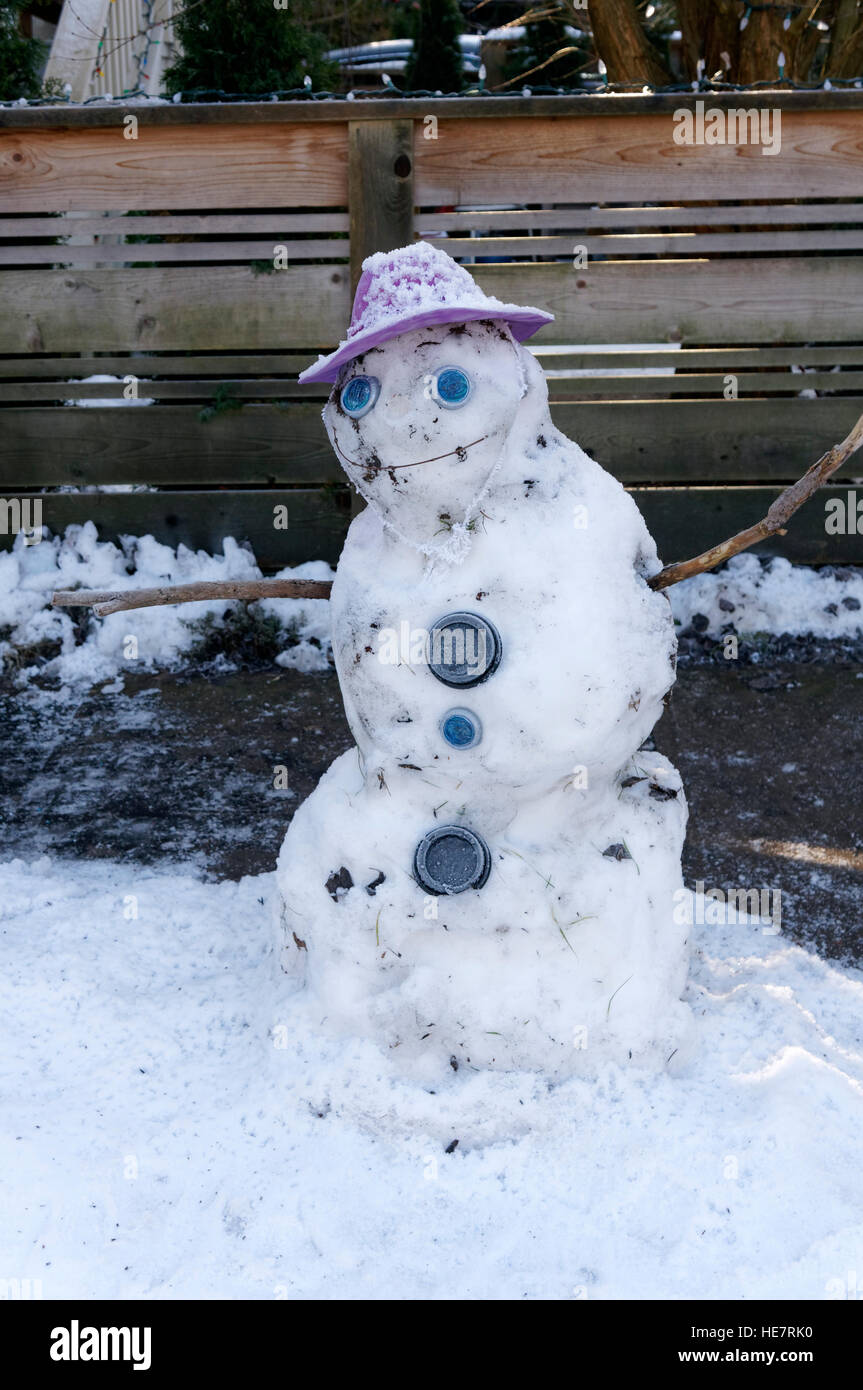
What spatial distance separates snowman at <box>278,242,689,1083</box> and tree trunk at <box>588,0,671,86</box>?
438 centimetres

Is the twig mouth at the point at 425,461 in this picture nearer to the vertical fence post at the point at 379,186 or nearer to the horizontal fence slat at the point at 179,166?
the vertical fence post at the point at 379,186

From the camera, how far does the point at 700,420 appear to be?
554cm

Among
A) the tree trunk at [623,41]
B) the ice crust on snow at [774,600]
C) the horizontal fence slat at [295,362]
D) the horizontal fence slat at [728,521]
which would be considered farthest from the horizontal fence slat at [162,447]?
the tree trunk at [623,41]

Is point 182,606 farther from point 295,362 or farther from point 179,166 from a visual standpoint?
point 179,166

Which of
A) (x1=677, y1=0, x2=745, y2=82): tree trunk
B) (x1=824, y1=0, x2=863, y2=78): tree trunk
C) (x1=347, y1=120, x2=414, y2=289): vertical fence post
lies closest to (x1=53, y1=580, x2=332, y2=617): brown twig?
(x1=347, y1=120, x2=414, y2=289): vertical fence post

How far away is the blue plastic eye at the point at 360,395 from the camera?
2.52 m

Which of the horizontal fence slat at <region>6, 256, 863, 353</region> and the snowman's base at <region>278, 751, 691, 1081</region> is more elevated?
the horizontal fence slat at <region>6, 256, 863, 353</region>

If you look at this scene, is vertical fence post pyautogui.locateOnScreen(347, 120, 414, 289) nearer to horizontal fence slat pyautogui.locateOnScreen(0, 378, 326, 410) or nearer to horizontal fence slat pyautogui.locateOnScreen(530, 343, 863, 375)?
horizontal fence slat pyautogui.locateOnScreen(0, 378, 326, 410)

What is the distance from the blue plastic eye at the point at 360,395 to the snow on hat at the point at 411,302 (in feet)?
0.18

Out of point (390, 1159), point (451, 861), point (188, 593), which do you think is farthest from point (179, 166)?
point (390, 1159)

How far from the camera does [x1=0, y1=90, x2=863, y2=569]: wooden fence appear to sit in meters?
5.26

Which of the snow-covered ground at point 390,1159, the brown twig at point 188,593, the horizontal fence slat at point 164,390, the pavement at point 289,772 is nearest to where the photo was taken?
the snow-covered ground at point 390,1159

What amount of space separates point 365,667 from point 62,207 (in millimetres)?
3757

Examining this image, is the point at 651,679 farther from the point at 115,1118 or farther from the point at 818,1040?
the point at 115,1118
